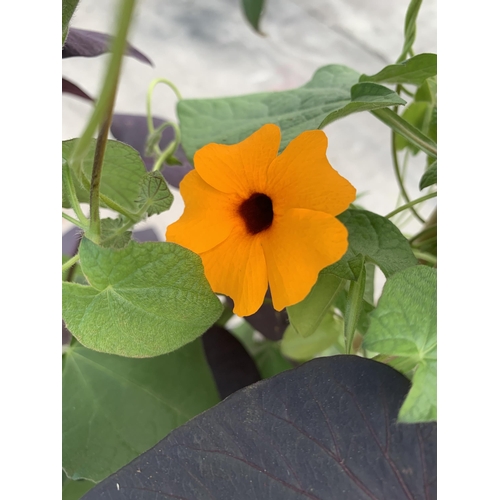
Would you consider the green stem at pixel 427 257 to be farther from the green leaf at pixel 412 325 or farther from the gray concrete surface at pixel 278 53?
the gray concrete surface at pixel 278 53

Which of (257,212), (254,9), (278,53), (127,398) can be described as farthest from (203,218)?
(278,53)

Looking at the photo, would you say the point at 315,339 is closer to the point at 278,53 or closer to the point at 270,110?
the point at 270,110

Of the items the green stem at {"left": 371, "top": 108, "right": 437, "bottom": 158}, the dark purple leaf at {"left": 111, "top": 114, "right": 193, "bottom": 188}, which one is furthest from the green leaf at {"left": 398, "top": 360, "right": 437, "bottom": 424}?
the dark purple leaf at {"left": 111, "top": 114, "right": 193, "bottom": 188}

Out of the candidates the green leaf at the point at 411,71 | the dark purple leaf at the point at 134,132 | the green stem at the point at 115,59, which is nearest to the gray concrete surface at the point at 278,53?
the dark purple leaf at the point at 134,132

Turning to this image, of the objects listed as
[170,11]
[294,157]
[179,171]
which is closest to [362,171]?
[170,11]
